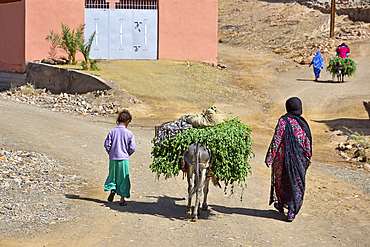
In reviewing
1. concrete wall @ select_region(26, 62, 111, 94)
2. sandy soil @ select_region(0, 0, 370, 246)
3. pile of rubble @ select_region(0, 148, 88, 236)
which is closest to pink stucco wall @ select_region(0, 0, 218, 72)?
concrete wall @ select_region(26, 62, 111, 94)

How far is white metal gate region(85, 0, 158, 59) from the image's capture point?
21.1m

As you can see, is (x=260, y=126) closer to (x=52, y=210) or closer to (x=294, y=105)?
(x=294, y=105)

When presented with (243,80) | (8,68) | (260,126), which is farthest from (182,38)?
(260,126)

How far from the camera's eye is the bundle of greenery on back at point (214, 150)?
529 centimetres

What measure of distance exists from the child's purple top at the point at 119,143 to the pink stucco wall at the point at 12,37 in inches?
616

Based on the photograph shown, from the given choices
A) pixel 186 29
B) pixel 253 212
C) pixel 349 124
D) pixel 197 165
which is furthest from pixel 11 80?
pixel 197 165

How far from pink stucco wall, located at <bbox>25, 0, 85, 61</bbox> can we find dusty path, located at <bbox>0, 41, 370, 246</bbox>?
27.8 feet

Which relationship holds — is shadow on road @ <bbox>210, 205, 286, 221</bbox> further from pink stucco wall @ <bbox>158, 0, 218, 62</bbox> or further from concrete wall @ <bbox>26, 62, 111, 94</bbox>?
pink stucco wall @ <bbox>158, 0, 218, 62</bbox>

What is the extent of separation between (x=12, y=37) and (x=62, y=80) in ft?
17.7

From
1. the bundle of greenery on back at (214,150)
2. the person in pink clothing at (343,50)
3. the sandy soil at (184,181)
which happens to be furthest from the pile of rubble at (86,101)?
the person in pink clothing at (343,50)

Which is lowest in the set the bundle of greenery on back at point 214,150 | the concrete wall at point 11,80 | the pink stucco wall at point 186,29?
the bundle of greenery on back at point 214,150

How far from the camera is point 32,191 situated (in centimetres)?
591

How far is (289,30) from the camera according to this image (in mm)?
33969

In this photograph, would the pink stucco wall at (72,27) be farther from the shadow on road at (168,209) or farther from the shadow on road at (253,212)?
the shadow on road at (253,212)
